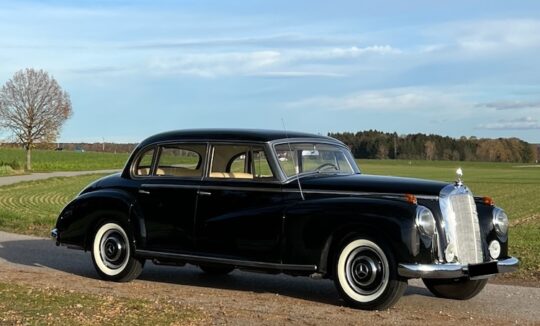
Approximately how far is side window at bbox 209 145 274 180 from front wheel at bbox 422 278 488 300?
215 centimetres

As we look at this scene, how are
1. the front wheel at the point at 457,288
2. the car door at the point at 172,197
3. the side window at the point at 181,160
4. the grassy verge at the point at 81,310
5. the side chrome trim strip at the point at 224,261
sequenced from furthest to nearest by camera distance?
the side window at the point at 181,160
the car door at the point at 172,197
the front wheel at the point at 457,288
the side chrome trim strip at the point at 224,261
the grassy verge at the point at 81,310

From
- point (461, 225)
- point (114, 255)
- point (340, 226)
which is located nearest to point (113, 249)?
point (114, 255)

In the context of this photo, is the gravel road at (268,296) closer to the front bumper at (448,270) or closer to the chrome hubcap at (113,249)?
the chrome hubcap at (113,249)

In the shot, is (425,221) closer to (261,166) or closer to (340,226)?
(340,226)

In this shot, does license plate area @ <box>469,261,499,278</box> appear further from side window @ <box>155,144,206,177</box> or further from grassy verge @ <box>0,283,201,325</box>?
side window @ <box>155,144,206,177</box>

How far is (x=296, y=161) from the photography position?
8.05 metres

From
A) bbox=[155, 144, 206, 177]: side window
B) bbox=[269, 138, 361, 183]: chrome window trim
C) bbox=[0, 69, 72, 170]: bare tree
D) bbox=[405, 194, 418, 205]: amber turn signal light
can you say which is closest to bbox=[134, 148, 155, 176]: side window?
bbox=[155, 144, 206, 177]: side window

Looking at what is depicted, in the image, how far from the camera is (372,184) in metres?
7.34

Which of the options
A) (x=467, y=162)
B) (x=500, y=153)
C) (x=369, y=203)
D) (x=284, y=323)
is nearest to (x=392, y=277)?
(x=369, y=203)

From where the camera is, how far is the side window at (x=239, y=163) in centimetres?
801

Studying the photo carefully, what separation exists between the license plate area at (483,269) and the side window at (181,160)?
3282 mm

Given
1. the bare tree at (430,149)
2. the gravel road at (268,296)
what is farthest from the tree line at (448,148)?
the gravel road at (268,296)

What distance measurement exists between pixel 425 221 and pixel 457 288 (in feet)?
4.40

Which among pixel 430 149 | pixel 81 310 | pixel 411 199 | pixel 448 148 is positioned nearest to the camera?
pixel 81 310
